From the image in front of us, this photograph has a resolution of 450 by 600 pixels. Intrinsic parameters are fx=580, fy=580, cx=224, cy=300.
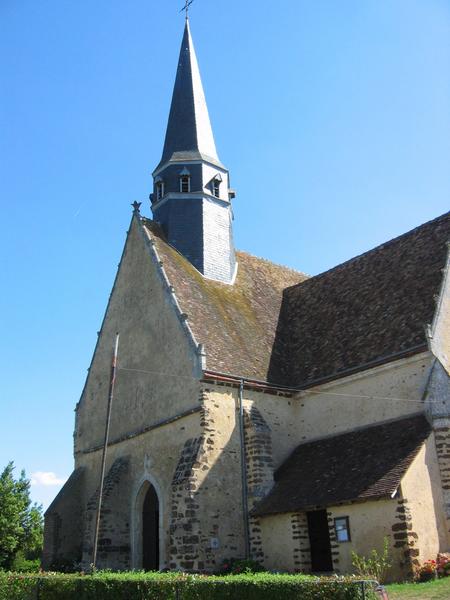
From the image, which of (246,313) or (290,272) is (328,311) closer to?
(246,313)

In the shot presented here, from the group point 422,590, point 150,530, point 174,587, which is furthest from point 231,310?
point 174,587

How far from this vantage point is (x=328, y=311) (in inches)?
800

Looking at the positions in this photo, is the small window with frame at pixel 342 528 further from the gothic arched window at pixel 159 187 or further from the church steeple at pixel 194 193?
the gothic arched window at pixel 159 187

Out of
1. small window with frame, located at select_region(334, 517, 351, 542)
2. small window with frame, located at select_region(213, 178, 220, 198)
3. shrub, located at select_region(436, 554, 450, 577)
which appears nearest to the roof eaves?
small window with frame, located at select_region(213, 178, 220, 198)

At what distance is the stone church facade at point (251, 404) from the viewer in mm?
13680

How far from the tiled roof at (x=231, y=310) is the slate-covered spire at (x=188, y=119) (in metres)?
3.59

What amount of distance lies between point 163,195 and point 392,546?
49.5 ft

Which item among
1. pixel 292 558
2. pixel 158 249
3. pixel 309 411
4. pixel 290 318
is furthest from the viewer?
pixel 290 318

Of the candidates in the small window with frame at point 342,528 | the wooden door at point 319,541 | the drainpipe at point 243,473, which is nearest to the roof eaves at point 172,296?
the drainpipe at point 243,473

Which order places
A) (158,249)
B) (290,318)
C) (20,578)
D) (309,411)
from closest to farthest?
(20,578) < (309,411) < (158,249) < (290,318)

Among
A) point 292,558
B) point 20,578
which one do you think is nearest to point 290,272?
point 292,558

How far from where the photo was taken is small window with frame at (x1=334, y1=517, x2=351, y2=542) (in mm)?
13156

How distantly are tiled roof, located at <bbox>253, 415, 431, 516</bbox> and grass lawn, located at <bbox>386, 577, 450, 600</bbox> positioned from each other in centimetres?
179

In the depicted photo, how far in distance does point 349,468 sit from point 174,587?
249 inches
